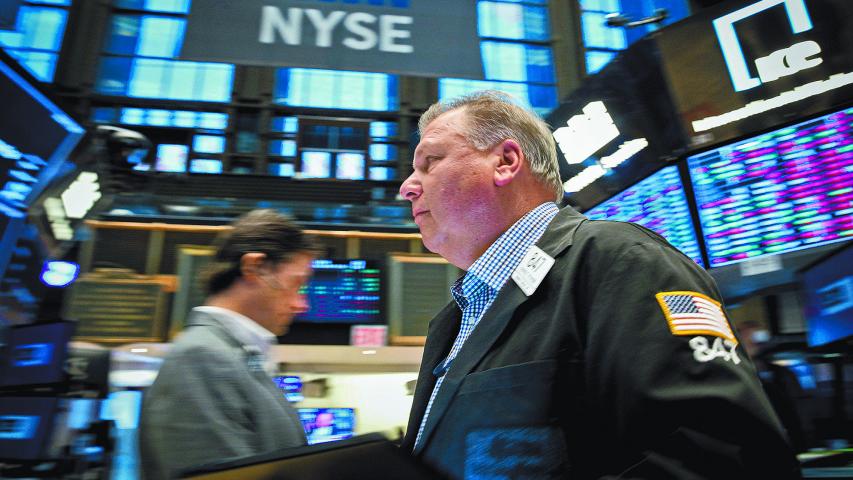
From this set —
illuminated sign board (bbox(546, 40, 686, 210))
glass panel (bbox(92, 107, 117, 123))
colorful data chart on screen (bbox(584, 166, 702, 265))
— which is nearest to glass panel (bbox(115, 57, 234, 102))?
glass panel (bbox(92, 107, 117, 123))

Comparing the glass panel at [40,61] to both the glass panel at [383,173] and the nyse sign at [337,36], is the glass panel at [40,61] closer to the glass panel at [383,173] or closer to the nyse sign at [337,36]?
the glass panel at [383,173]

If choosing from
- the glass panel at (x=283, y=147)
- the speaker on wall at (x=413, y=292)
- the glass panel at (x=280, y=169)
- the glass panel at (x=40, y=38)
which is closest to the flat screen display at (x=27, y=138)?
the speaker on wall at (x=413, y=292)

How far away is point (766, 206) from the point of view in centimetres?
287

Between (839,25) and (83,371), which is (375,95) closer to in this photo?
(83,371)

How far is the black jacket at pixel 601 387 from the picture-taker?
78 cm

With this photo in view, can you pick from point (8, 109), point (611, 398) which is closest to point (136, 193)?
point (8, 109)

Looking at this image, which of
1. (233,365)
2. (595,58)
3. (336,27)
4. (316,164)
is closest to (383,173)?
(316,164)

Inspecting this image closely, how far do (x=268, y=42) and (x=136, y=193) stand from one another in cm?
528

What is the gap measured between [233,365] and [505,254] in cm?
84

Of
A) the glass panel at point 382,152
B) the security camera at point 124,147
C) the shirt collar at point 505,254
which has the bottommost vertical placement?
the shirt collar at point 505,254

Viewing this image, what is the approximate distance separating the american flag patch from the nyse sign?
4.49ft

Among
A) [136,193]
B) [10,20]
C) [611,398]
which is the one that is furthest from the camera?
[136,193]

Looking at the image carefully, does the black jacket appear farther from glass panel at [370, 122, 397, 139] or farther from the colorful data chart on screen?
glass panel at [370, 122, 397, 139]

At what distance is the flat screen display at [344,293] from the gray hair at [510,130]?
13.7ft
